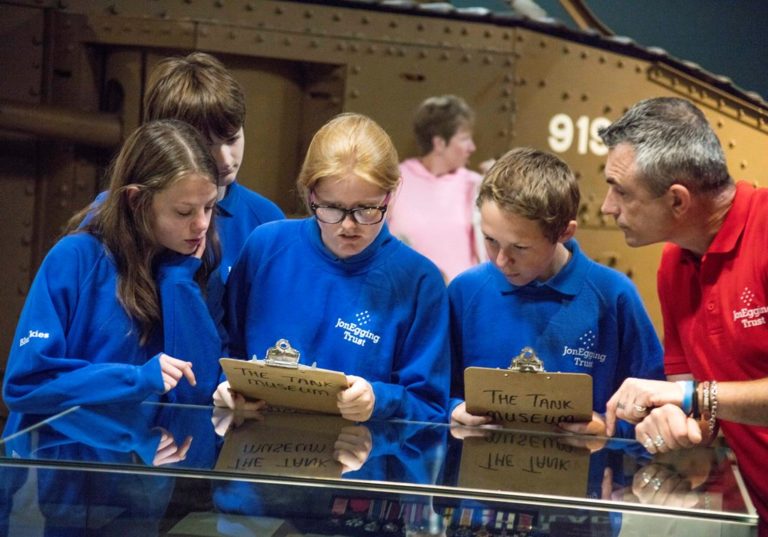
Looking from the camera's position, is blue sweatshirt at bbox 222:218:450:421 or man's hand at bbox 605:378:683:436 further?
blue sweatshirt at bbox 222:218:450:421


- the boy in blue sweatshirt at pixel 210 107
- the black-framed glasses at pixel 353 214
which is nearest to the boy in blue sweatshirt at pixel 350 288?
the black-framed glasses at pixel 353 214

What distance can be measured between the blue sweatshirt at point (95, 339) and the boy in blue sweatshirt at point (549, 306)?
0.63 meters

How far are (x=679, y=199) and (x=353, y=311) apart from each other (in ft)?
2.58

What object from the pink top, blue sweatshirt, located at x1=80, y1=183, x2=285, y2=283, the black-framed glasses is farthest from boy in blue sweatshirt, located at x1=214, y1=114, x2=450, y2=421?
the pink top

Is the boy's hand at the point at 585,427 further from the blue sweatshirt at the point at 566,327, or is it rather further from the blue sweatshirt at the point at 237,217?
the blue sweatshirt at the point at 237,217

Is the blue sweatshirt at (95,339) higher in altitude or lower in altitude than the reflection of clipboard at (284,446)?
higher

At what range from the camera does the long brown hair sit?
2324mm

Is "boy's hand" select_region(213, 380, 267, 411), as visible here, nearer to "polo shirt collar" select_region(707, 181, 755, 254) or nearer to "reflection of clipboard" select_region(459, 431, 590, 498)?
"reflection of clipboard" select_region(459, 431, 590, 498)

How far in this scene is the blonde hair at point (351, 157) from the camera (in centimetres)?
229

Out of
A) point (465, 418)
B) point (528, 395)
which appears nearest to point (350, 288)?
point (465, 418)

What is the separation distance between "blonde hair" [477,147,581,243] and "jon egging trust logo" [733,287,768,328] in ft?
1.41

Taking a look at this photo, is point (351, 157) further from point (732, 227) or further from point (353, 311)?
point (732, 227)

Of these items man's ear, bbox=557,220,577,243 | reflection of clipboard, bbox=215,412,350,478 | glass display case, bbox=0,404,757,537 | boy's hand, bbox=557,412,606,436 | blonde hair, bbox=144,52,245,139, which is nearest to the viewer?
glass display case, bbox=0,404,757,537

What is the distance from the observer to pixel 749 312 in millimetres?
2297
